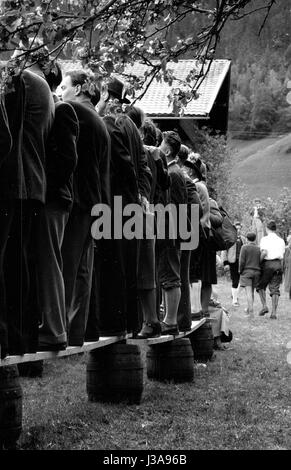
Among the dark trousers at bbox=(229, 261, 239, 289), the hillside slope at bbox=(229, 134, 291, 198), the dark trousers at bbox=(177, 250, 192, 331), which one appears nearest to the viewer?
the dark trousers at bbox=(177, 250, 192, 331)

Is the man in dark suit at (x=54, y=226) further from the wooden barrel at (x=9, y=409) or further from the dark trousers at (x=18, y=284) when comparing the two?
the wooden barrel at (x=9, y=409)

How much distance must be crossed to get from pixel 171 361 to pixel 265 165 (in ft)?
378

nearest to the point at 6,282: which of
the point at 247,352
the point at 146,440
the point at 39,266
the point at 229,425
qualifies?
the point at 39,266

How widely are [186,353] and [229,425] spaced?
83.5 inches

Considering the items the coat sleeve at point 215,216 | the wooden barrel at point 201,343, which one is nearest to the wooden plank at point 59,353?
the wooden barrel at point 201,343

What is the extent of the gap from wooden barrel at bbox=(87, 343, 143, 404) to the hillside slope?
102 metres

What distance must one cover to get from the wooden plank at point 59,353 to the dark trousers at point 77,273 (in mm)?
113

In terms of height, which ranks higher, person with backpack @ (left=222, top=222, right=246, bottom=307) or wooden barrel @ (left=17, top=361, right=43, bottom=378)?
person with backpack @ (left=222, top=222, right=246, bottom=307)

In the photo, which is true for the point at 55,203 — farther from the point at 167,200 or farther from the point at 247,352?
the point at 247,352

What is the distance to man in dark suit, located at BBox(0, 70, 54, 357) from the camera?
17.1 feet

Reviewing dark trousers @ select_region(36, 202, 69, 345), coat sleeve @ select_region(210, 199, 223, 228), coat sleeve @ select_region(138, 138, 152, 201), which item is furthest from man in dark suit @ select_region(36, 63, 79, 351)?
coat sleeve @ select_region(210, 199, 223, 228)

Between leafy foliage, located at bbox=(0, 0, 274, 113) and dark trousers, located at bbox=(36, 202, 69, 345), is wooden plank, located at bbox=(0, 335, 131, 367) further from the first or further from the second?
leafy foliage, located at bbox=(0, 0, 274, 113)

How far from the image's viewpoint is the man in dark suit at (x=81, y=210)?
634cm

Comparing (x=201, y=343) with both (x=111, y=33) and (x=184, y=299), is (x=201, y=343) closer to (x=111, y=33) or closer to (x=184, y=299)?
(x=184, y=299)
